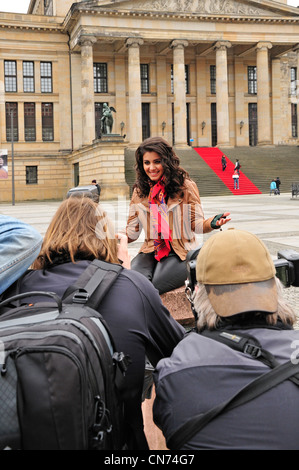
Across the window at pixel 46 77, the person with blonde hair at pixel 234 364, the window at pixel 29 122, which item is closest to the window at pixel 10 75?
the window at pixel 29 122

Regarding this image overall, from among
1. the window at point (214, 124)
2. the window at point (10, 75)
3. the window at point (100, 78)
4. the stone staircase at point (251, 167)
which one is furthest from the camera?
the window at point (214, 124)

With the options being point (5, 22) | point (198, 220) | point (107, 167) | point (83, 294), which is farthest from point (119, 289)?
point (5, 22)

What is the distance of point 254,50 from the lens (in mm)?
52875

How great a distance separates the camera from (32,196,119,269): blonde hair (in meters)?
2.69

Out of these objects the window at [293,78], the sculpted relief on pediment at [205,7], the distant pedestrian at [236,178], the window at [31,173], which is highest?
the sculpted relief on pediment at [205,7]

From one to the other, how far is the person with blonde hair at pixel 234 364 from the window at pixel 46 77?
50.5 meters

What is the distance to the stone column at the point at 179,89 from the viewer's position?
47.7 m

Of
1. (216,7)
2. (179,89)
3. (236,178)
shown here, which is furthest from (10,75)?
(236,178)

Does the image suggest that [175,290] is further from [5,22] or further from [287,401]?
[5,22]

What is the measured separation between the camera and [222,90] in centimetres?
4897

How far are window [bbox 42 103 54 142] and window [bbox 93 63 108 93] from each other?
491 cm

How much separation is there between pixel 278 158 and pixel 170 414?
46806 mm

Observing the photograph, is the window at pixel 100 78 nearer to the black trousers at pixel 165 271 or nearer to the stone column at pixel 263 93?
the stone column at pixel 263 93

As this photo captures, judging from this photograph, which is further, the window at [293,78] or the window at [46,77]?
the window at [293,78]
